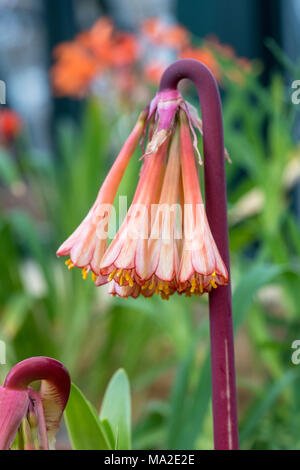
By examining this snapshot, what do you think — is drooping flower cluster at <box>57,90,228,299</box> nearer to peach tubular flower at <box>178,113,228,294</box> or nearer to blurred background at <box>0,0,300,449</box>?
peach tubular flower at <box>178,113,228,294</box>

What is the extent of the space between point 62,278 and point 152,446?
703 mm

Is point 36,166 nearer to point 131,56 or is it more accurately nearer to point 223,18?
point 131,56

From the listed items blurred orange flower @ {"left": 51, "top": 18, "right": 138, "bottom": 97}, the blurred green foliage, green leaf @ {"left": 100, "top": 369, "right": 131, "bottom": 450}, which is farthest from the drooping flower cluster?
blurred orange flower @ {"left": 51, "top": 18, "right": 138, "bottom": 97}

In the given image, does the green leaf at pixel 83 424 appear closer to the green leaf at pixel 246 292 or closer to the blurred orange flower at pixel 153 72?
the green leaf at pixel 246 292

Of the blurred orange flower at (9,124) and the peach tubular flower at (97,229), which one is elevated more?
the blurred orange flower at (9,124)

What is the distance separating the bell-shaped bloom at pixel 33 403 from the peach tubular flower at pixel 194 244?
80mm

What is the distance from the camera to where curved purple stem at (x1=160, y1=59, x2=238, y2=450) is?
12.4 inches

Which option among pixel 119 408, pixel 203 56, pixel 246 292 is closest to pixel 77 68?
pixel 203 56


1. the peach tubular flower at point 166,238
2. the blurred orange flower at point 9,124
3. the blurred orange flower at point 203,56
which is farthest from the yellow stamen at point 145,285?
the blurred orange flower at point 9,124

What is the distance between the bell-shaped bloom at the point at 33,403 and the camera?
0.29 meters

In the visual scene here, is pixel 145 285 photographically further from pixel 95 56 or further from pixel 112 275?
pixel 95 56

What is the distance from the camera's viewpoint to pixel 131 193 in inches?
49.1

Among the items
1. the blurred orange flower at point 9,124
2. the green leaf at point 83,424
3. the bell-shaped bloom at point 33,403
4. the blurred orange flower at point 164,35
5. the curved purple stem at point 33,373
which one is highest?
the blurred orange flower at point 164,35

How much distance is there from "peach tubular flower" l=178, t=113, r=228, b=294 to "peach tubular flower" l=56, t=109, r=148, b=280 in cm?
3
